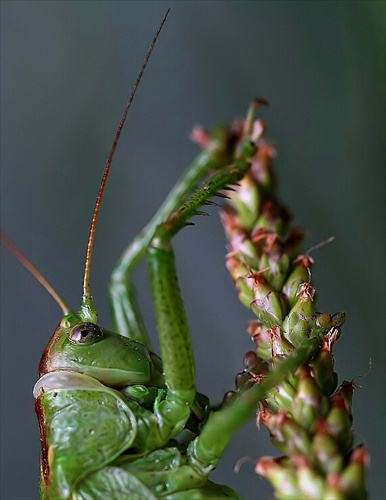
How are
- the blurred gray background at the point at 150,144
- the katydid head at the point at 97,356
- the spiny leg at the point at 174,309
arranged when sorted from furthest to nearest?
the blurred gray background at the point at 150,144 → the katydid head at the point at 97,356 → the spiny leg at the point at 174,309

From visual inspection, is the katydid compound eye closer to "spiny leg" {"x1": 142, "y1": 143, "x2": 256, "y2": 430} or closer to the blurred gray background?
"spiny leg" {"x1": 142, "y1": 143, "x2": 256, "y2": 430}

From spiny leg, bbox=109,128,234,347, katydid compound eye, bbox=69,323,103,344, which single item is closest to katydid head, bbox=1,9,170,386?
katydid compound eye, bbox=69,323,103,344

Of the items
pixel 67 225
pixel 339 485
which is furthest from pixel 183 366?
pixel 67 225

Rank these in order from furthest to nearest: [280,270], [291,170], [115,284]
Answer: [291,170]
[115,284]
[280,270]

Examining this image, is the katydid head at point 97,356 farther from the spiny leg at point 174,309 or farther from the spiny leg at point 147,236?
the spiny leg at point 147,236

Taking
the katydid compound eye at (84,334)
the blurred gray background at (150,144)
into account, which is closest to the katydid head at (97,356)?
the katydid compound eye at (84,334)

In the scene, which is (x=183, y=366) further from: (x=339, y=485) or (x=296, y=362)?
(x=339, y=485)
